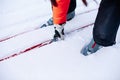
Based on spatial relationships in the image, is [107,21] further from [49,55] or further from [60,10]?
[49,55]

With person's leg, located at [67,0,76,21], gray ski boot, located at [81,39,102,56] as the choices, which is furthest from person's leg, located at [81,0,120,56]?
person's leg, located at [67,0,76,21]

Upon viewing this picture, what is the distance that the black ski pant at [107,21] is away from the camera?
3.39 ft

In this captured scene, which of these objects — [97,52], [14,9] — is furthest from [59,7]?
[14,9]

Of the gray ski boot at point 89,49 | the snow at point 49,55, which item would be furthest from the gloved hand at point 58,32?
the gray ski boot at point 89,49

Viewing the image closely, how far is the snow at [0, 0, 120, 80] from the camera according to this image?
45.1 inches

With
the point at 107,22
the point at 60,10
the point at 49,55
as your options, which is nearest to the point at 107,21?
the point at 107,22

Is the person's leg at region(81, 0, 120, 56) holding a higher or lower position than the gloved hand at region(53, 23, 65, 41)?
higher

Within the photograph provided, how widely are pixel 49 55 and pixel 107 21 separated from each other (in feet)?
1.24

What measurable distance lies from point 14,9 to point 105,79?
2.87ft

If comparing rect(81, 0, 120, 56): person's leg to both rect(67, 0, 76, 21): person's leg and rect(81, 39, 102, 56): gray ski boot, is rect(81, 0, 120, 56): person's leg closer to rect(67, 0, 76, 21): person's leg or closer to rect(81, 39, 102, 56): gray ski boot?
rect(81, 39, 102, 56): gray ski boot

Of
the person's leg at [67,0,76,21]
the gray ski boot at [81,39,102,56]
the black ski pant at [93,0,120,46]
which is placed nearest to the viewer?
the black ski pant at [93,0,120,46]

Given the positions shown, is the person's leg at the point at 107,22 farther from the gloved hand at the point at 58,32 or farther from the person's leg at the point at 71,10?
the person's leg at the point at 71,10

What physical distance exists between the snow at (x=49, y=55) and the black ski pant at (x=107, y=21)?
17 centimetres

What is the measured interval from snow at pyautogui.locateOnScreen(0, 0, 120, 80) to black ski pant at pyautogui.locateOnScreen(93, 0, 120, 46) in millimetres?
169
